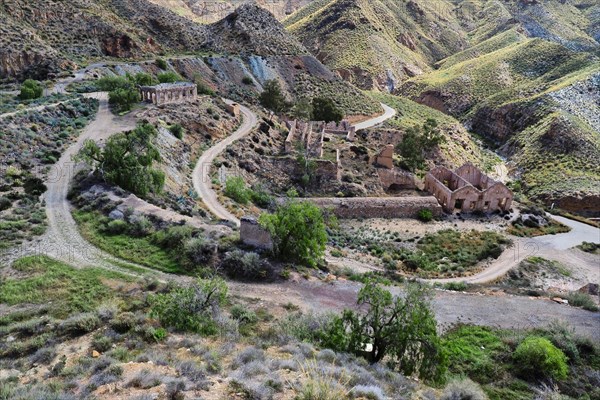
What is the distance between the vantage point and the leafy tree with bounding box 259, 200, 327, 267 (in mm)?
23781

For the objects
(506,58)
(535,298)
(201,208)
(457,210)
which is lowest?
(535,298)

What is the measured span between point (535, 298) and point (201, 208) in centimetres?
2439

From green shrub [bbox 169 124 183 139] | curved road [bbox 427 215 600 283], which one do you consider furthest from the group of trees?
curved road [bbox 427 215 600 283]

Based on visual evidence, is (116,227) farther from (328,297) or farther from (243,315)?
(328,297)

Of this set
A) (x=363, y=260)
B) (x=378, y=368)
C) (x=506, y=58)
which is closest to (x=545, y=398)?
(x=378, y=368)

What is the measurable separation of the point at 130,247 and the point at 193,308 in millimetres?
9449

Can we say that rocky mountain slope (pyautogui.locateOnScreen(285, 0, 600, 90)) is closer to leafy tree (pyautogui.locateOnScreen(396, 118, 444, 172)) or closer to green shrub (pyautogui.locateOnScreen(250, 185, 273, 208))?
leafy tree (pyautogui.locateOnScreen(396, 118, 444, 172))

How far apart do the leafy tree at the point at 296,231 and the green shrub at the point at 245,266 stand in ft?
5.55

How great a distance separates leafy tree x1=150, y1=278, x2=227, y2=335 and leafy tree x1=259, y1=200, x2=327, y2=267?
24.5ft

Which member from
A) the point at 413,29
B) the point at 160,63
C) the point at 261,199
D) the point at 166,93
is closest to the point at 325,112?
the point at 166,93

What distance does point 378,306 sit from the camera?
15.4m

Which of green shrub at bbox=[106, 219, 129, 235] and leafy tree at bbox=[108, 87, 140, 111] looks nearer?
green shrub at bbox=[106, 219, 129, 235]

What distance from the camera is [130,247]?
23.7 metres

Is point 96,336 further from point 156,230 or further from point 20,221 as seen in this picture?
point 20,221
